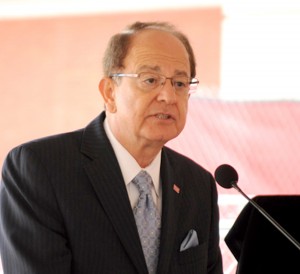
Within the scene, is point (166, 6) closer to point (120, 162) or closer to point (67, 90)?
point (67, 90)

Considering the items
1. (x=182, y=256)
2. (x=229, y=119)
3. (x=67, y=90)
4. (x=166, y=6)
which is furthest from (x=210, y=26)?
(x=182, y=256)

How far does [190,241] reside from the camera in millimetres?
2066

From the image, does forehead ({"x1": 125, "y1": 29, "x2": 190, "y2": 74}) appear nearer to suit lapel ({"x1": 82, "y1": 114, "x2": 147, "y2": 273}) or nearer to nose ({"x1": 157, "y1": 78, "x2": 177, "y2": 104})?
nose ({"x1": 157, "y1": 78, "x2": 177, "y2": 104})

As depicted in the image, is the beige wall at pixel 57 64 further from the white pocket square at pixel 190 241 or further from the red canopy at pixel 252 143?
the white pocket square at pixel 190 241

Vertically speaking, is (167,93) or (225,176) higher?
(167,93)

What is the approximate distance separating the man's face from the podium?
0.40 metres

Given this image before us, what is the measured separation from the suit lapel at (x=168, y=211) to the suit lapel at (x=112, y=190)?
99 mm

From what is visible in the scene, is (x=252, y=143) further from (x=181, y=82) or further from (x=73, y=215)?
(x=73, y=215)

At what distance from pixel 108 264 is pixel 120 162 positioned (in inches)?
14.6

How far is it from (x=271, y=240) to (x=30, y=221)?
2.60 ft

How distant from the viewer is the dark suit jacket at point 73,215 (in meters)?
1.79

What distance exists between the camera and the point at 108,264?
1844 millimetres

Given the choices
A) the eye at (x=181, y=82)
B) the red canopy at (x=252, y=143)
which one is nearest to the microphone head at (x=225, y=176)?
the eye at (x=181, y=82)

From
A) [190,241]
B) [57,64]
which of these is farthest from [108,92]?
[57,64]
